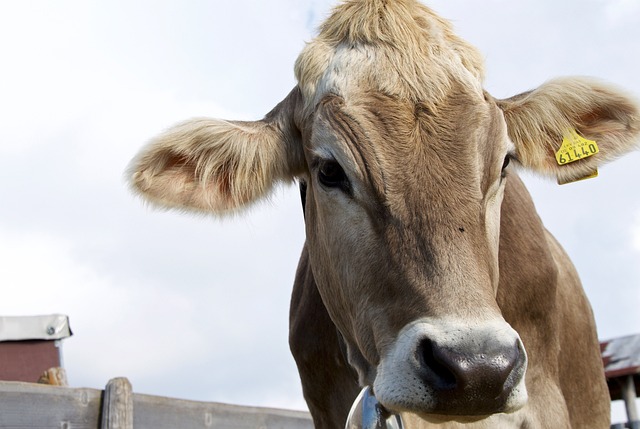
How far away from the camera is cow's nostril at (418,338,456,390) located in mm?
2746

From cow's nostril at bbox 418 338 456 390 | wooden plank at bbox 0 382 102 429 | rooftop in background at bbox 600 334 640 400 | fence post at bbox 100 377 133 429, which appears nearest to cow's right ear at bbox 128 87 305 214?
cow's nostril at bbox 418 338 456 390

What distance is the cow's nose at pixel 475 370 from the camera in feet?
8.82

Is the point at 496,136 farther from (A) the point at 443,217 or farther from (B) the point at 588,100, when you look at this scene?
(B) the point at 588,100

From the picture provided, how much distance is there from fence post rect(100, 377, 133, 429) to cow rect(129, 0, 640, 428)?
2166mm

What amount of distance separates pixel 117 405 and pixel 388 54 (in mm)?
3774

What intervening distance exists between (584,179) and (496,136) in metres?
0.96

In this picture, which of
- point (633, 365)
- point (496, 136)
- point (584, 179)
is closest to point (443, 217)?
point (496, 136)

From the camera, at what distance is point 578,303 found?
17.1 feet

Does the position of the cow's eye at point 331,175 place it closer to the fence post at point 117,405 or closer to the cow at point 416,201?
the cow at point 416,201

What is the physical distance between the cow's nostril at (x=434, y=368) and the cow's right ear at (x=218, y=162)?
1.38 metres

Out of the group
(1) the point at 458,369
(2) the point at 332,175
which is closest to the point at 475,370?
(1) the point at 458,369

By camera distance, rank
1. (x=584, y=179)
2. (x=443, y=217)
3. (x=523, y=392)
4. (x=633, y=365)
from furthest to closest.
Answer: (x=633, y=365) → (x=584, y=179) → (x=443, y=217) → (x=523, y=392)

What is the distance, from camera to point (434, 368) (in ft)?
9.16

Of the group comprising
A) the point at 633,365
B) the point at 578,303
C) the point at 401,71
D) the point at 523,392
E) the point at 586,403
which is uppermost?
the point at 401,71
